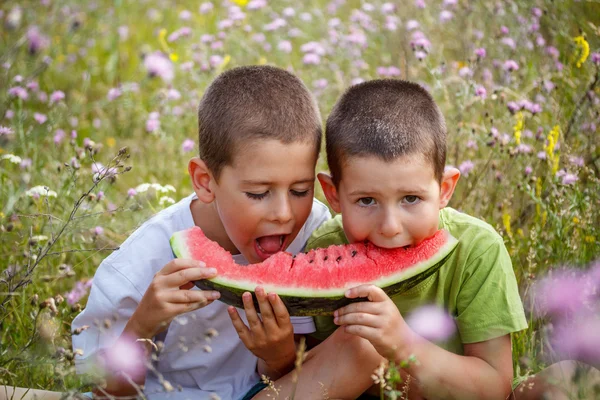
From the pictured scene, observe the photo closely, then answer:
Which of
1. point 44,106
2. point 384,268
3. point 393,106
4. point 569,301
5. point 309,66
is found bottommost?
point 44,106

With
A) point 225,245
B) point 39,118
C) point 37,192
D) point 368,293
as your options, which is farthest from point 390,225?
point 39,118

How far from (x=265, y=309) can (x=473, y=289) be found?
27.9 inches

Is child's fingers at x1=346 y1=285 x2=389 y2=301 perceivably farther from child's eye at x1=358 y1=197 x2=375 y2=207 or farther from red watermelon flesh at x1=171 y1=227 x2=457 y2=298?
child's eye at x1=358 y1=197 x2=375 y2=207

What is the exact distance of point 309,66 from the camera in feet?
15.6

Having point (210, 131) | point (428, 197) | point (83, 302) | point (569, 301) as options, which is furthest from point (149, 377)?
point (569, 301)

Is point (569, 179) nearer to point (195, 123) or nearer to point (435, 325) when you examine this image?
point (435, 325)

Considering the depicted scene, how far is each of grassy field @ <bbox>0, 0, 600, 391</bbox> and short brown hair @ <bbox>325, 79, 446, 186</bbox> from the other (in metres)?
0.63

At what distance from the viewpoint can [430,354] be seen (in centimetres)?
236

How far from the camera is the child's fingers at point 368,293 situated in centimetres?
221

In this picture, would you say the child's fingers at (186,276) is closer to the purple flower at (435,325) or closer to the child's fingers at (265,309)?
the child's fingers at (265,309)

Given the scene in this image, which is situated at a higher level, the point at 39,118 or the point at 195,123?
the point at 39,118

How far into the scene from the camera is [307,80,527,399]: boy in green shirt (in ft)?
7.68

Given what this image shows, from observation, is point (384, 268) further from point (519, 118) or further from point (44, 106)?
point (44, 106)

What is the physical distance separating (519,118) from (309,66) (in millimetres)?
1902
